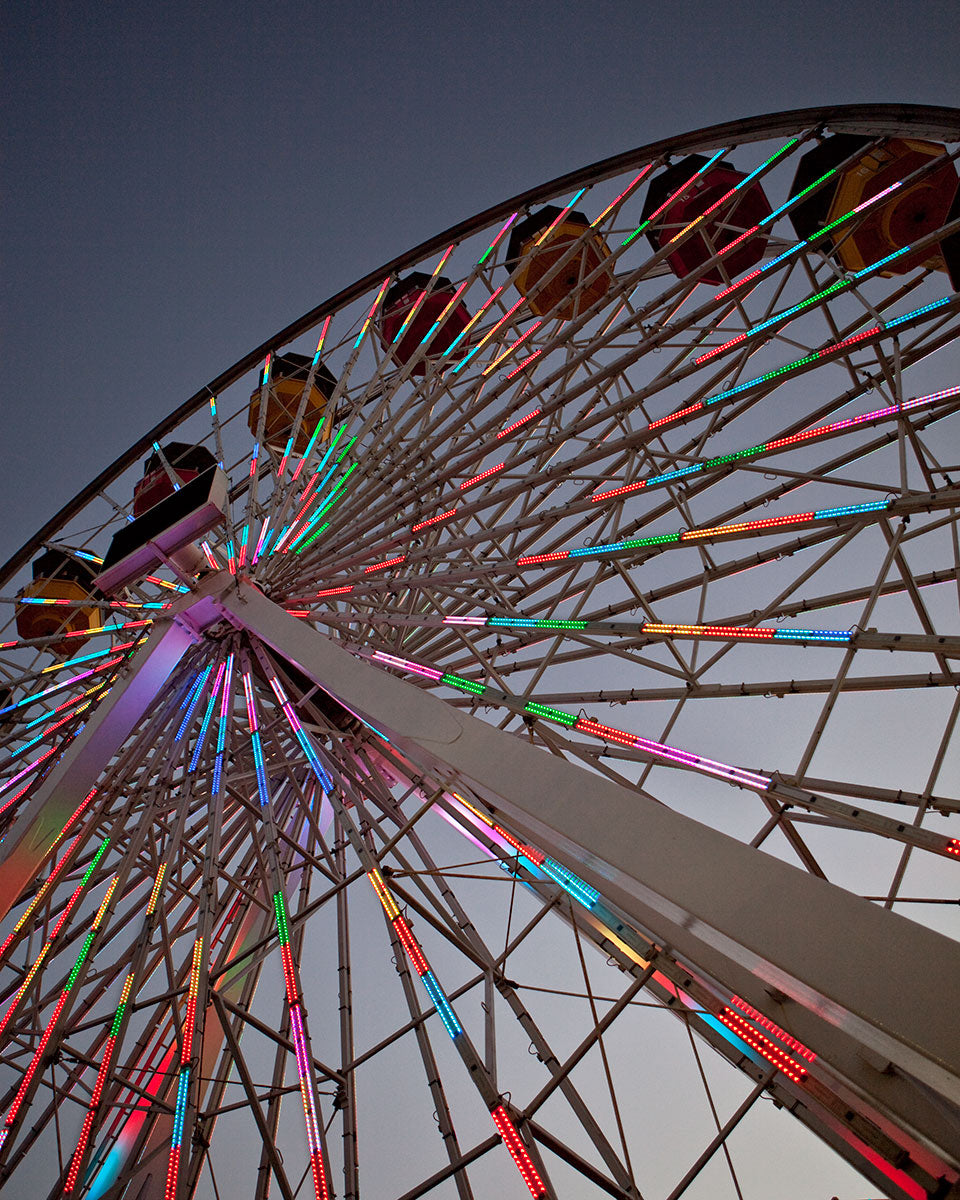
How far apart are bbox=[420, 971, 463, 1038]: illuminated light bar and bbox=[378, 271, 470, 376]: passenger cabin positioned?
329 inches

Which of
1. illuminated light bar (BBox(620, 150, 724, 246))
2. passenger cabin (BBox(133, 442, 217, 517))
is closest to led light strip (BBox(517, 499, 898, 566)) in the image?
illuminated light bar (BBox(620, 150, 724, 246))

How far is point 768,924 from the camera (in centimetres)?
317

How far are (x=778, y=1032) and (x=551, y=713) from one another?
229 cm

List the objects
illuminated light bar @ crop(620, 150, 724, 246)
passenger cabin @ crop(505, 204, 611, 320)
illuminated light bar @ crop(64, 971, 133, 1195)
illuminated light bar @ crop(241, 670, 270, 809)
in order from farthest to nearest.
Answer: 1. passenger cabin @ crop(505, 204, 611, 320)
2. illuminated light bar @ crop(620, 150, 724, 246)
3. illuminated light bar @ crop(241, 670, 270, 809)
4. illuminated light bar @ crop(64, 971, 133, 1195)

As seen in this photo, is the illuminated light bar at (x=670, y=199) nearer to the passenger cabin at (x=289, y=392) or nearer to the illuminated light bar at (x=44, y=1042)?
the passenger cabin at (x=289, y=392)

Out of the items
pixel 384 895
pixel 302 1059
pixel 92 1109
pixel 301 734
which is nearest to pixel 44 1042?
pixel 92 1109

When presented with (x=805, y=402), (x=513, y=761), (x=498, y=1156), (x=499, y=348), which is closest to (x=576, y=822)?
(x=513, y=761)

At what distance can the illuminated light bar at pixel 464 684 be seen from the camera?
637cm

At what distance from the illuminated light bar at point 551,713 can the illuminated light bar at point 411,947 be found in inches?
67.9

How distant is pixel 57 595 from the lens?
13492 mm

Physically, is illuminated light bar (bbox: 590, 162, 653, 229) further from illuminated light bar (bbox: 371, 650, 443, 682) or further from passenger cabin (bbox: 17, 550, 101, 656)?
passenger cabin (bbox: 17, 550, 101, 656)

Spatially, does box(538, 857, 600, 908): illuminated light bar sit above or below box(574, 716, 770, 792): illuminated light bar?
below

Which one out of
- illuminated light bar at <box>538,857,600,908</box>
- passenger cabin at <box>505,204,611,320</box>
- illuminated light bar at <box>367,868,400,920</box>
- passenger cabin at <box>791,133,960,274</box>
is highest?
passenger cabin at <box>791,133,960,274</box>

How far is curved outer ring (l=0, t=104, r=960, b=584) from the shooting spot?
24.4ft
